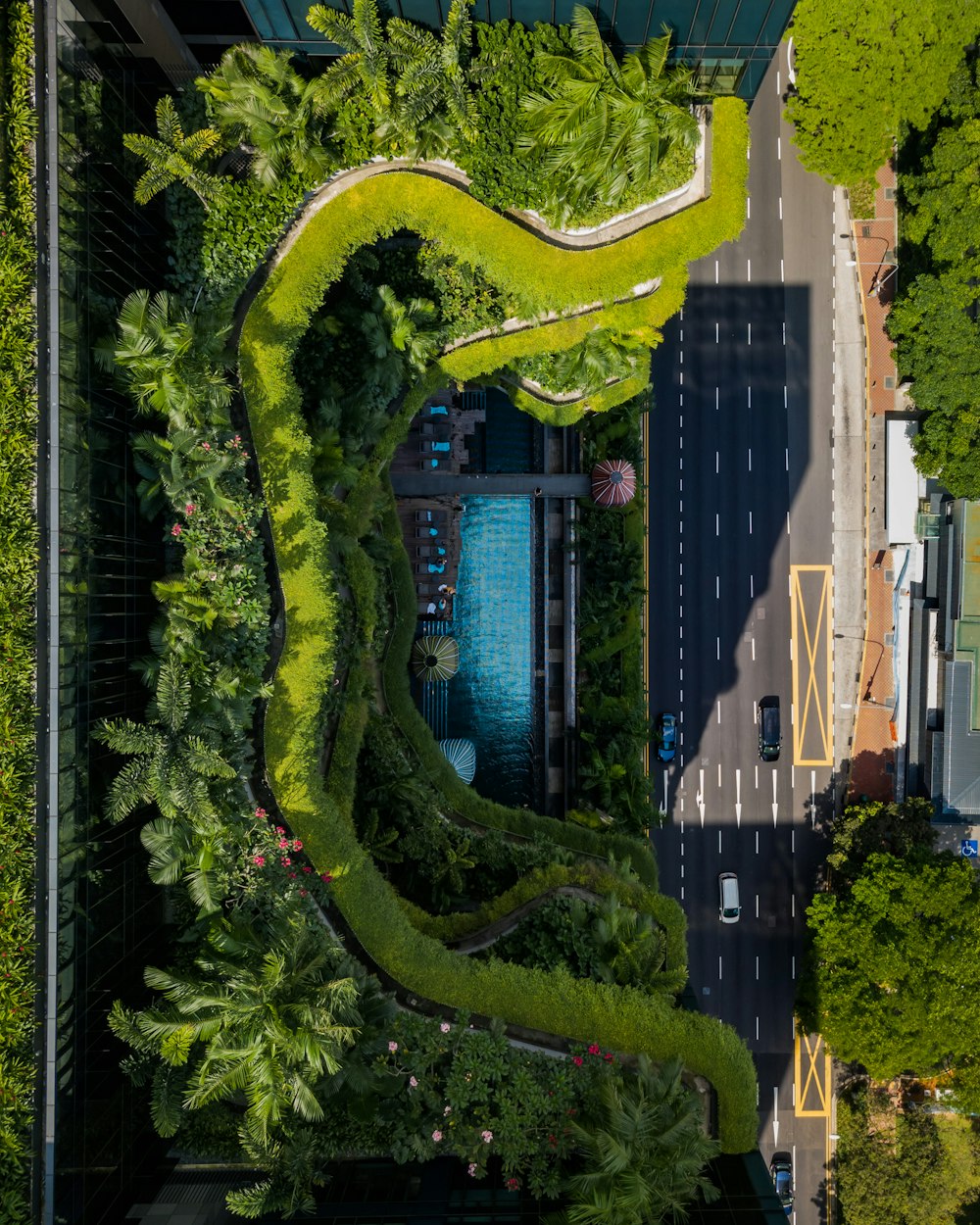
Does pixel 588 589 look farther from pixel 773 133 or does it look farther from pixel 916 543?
pixel 773 133

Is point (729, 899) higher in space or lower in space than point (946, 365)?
lower

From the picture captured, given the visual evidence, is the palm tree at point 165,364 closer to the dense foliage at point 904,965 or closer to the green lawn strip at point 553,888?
the green lawn strip at point 553,888

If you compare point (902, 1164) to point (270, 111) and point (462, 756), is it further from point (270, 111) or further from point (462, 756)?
point (270, 111)

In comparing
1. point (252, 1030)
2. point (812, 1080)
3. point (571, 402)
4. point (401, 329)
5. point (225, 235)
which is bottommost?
point (812, 1080)

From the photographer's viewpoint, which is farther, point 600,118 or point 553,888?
point 553,888

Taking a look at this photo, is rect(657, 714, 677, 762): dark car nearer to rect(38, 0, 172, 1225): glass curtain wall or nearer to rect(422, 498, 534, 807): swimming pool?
rect(422, 498, 534, 807): swimming pool

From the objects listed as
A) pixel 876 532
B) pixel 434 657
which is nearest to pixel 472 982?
pixel 434 657
